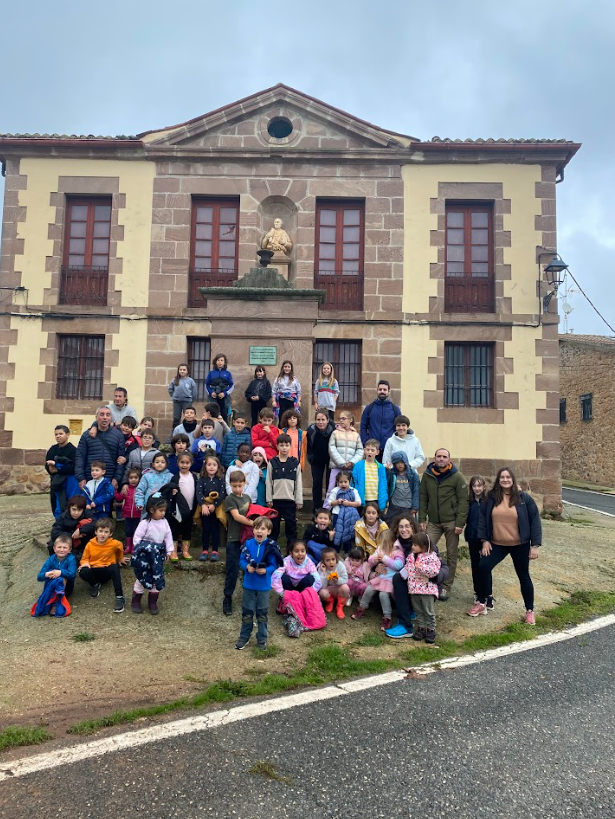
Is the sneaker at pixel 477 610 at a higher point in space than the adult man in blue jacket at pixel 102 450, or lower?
lower

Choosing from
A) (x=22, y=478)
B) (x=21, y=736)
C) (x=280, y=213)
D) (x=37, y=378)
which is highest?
(x=280, y=213)

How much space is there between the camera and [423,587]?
5387 mm

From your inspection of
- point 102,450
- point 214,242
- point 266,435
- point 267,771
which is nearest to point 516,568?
point 266,435

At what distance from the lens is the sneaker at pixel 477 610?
5.93m

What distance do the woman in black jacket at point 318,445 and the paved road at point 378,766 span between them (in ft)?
11.4

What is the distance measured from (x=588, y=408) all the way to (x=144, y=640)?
21539 millimetres

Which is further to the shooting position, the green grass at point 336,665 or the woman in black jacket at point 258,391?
the woman in black jacket at point 258,391

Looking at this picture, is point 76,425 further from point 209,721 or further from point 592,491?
point 592,491

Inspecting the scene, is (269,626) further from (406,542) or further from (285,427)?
(285,427)

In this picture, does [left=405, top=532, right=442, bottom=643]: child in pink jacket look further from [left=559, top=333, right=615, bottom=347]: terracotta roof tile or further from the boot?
[left=559, top=333, right=615, bottom=347]: terracotta roof tile

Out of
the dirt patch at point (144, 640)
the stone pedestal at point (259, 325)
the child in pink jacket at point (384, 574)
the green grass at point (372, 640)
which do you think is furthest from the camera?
the stone pedestal at point (259, 325)

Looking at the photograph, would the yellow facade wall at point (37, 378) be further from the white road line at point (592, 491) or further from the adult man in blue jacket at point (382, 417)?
the white road line at point (592, 491)

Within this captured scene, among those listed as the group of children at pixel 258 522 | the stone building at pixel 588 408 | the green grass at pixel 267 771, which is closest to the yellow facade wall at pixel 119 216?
the group of children at pixel 258 522

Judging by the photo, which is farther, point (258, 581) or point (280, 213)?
point (280, 213)
